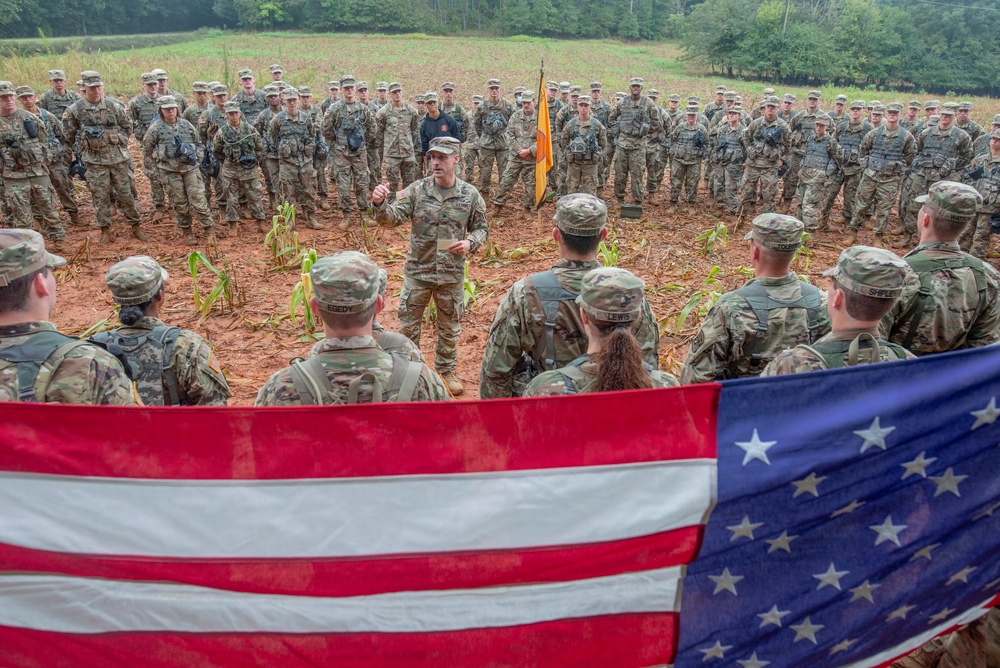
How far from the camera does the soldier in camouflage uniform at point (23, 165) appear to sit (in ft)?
32.2

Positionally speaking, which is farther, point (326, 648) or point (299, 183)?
point (299, 183)

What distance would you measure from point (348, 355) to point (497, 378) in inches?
53.8

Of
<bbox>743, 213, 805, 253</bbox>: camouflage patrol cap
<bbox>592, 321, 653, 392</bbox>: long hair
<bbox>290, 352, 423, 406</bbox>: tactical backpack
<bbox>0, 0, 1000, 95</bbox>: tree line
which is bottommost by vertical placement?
<bbox>290, 352, 423, 406</bbox>: tactical backpack

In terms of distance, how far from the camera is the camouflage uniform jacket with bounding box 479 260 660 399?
3770mm

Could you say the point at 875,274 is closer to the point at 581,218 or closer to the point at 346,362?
the point at 581,218

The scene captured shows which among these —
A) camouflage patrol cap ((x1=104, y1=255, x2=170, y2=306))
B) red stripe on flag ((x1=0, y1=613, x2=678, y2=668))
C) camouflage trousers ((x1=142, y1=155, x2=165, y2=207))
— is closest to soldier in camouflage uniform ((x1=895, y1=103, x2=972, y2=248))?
red stripe on flag ((x1=0, y1=613, x2=678, y2=668))

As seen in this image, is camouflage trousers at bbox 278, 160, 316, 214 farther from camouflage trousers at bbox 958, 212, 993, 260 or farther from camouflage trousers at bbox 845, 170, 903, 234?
camouflage trousers at bbox 958, 212, 993, 260

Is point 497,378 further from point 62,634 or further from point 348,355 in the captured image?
point 62,634

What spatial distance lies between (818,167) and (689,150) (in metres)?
2.25

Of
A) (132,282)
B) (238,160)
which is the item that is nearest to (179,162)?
(238,160)

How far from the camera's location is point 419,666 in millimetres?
2383

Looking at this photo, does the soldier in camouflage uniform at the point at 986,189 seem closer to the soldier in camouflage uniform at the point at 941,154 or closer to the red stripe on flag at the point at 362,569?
the soldier in camouflage uniform at the point at 941,154

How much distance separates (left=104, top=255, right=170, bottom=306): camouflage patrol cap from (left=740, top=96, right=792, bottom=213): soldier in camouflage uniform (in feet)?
35.7

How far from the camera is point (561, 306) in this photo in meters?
3.78
